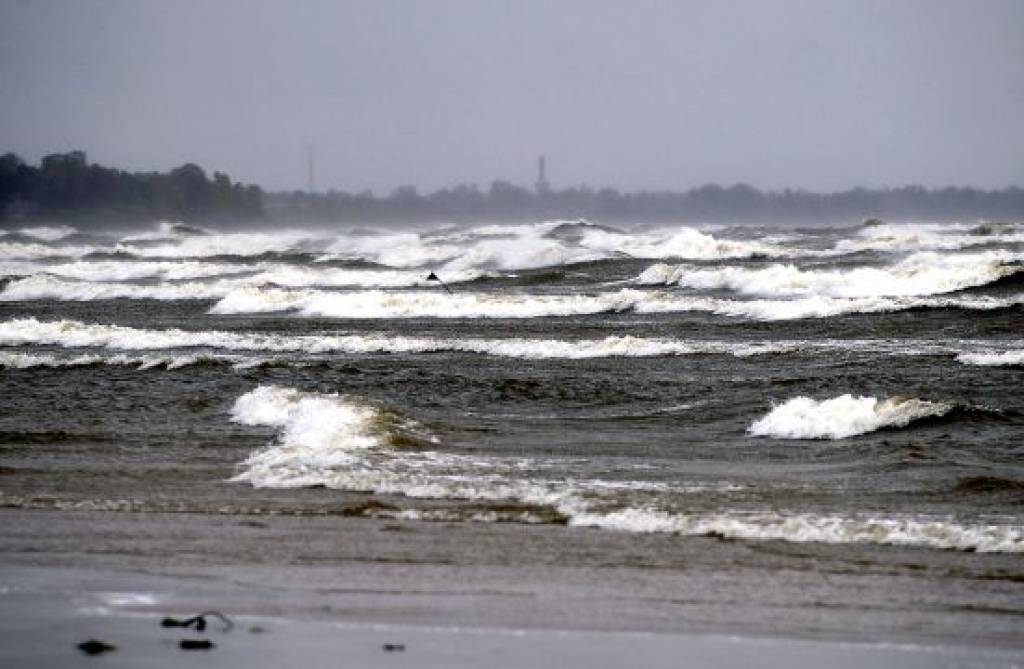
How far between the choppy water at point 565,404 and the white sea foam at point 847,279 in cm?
10

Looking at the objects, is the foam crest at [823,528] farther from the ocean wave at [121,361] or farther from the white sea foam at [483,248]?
the white sea foam at [483,248]

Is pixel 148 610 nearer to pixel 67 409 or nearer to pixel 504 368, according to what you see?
pixel 67 409

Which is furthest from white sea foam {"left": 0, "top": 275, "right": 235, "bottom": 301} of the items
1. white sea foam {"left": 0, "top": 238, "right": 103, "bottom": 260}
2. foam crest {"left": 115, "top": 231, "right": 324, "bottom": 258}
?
white sea foam {"left": 0, "top": 238, "right": 103, "bottom": 260}

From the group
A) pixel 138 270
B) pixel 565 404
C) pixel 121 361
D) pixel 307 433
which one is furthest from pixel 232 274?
pixel 307 433

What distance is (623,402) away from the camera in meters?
16.0

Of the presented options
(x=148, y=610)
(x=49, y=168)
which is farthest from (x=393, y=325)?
(x=49, y=168)

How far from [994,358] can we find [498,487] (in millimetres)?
11082

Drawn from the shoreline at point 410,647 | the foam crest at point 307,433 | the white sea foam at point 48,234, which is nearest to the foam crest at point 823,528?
the shoreline at point 410,647

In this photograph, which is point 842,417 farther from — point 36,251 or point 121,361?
point 36,251

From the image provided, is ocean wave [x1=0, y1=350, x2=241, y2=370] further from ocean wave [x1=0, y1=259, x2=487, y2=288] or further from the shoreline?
ocean wave [x1=0, y1=259, x2=487, y2=288]

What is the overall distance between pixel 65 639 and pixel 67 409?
10549 millimetres

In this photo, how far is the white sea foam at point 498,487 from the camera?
325 inches

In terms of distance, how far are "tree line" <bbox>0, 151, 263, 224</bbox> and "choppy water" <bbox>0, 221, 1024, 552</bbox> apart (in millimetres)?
91900

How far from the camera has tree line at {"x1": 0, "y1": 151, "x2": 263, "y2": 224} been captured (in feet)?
419
